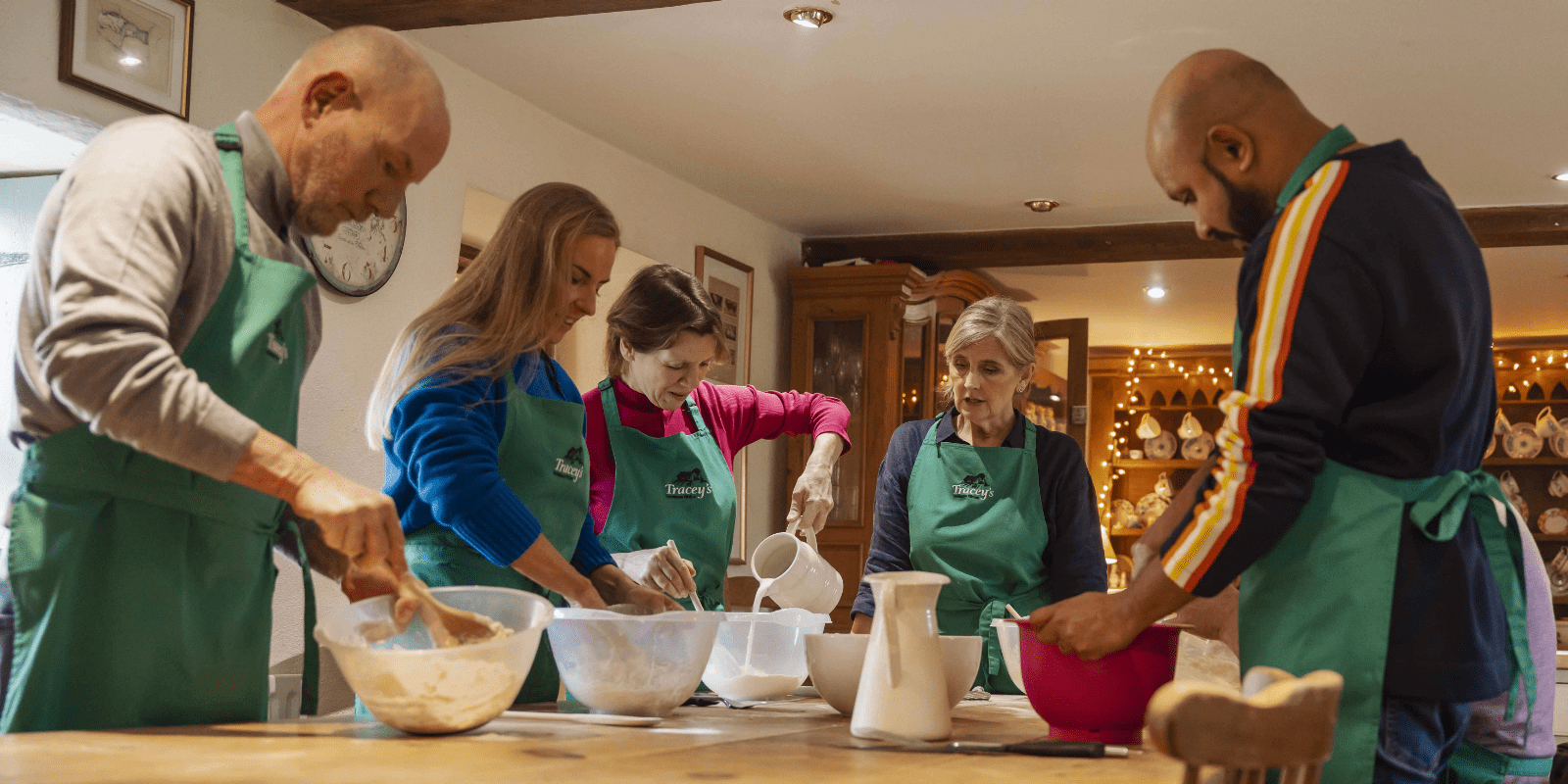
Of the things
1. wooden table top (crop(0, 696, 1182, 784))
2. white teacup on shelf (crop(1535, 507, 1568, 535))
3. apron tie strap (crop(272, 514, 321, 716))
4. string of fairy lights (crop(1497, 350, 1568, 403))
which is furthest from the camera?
string of fairy lights (crop(1497, 350, 1568, 403))

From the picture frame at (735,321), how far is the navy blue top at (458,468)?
11.5ft

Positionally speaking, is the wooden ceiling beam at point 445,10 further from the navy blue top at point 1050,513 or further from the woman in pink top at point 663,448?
the navy blue top at point 1050,513

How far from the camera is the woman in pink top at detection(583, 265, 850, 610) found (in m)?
2.52

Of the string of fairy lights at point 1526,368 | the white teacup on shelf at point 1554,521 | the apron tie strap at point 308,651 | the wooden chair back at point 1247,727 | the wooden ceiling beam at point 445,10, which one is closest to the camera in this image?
the wooden chair back at point 1247,727

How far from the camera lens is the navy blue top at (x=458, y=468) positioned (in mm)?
1628

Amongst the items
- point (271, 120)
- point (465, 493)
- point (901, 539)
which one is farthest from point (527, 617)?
point (901, 539)

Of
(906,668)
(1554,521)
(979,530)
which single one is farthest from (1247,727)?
(1554,521)

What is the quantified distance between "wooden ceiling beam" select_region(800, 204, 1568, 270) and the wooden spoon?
4.85 metres

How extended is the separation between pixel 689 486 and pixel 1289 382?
5.17ft

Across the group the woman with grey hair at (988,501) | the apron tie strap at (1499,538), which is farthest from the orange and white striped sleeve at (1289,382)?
the woman with grey hair at (988,501)

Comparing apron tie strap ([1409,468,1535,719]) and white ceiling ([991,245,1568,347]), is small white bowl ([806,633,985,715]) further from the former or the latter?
white ceiling ([991,245,1568,347])

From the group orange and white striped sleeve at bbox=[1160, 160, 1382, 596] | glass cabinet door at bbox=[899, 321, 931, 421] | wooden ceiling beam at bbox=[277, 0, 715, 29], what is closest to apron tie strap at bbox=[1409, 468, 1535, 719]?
orange and white striped sleeve at bbox=[1160, 160, 1382, 596]

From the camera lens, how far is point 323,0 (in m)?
3.19

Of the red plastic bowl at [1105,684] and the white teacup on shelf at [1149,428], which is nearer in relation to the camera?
the red plastic bowl at [1105,684]
